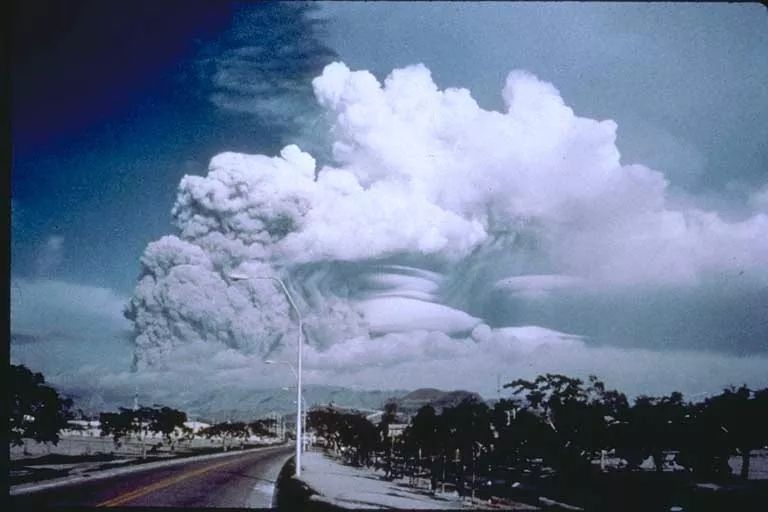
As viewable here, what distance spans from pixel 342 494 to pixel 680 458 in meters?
19.6

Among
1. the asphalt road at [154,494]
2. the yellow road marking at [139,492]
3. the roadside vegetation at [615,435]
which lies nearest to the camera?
the yellow road marking at [139,492]

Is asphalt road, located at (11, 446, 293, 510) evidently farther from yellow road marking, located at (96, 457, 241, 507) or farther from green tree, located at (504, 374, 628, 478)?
green tree, located at (504, 374, 628, 478)

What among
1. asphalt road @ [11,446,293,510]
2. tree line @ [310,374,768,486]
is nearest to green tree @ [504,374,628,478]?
tree line @ [310,374,768,486]

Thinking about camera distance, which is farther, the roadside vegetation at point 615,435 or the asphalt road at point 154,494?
the roadside vegetation at point 615,435

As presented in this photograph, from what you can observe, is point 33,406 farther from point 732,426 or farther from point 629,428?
point 732,426

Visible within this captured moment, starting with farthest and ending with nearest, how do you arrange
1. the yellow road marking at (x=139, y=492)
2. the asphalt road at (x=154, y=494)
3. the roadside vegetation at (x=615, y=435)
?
the roadside vegetation at (x=615, y=435), the asphalt road at (x=154, y=494), the yellow road marking at (x=139, y=492)

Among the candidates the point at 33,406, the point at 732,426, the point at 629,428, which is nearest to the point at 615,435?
the point at 629,428

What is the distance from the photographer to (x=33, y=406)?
32625 millimetres

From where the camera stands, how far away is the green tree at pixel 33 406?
31.5 metres

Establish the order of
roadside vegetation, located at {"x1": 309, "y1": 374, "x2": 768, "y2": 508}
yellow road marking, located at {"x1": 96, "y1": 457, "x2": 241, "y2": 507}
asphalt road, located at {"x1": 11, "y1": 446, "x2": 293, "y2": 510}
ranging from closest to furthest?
yellow road marking, located at {"x1": 96, "y1": 457, "x2": 241, "y2": 507}
asphalt road, located at {"x1": 11, "y1": 446, "x2": 293, "y2": 510}
roadside vegetation, located at {"x1": 309, "y1": 374, "x2": 768, "y2": 508}

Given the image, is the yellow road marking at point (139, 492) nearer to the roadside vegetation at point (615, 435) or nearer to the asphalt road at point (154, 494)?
the asphalt road at point (154, 494)

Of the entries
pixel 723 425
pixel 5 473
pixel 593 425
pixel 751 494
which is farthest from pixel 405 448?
pixel 5 473

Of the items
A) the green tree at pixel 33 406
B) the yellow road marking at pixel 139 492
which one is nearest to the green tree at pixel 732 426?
the yellow road marking at pixel 139 492

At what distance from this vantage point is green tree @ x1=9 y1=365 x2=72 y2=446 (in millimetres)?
31500
